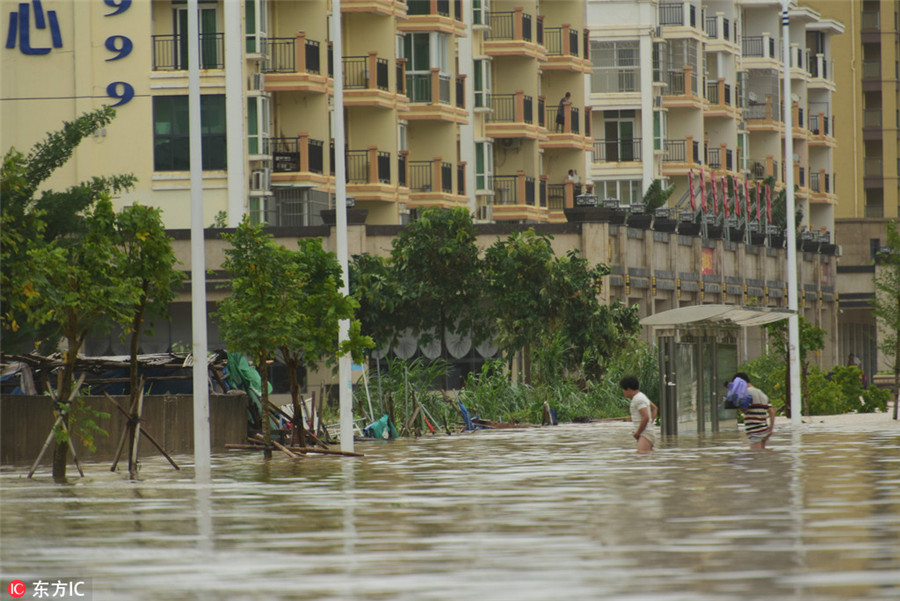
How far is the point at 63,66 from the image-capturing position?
57.2 m

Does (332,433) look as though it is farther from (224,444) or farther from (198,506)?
(198,506)

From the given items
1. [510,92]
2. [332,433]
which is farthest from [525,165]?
[332,433]

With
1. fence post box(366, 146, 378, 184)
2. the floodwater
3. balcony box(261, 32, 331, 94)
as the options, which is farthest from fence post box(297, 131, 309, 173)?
the floodwater

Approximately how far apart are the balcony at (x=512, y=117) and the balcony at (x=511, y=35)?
1659 millimetres

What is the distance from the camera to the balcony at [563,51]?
248ft

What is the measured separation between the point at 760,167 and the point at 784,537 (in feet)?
274

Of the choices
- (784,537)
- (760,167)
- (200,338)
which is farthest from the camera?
(760,167)

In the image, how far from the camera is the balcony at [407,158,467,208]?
67.4 meters

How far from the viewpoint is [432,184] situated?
6794 cm

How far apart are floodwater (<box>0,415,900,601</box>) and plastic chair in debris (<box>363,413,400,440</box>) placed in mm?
10236

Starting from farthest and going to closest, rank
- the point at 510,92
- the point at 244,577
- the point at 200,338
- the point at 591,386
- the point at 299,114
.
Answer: the point at 510,92 → the point at 299,114 → the point at 591,386 → the point at 200,338 → the point at 244,577

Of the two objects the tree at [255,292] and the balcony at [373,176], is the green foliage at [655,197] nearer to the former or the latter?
the balcony at [373,176]

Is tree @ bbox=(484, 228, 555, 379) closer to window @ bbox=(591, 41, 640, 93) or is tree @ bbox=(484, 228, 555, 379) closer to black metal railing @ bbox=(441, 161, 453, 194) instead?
black metal railing @ bbox=(441, 161, 453, 194)

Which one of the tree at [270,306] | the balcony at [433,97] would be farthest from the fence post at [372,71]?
the tree at [270,306]
